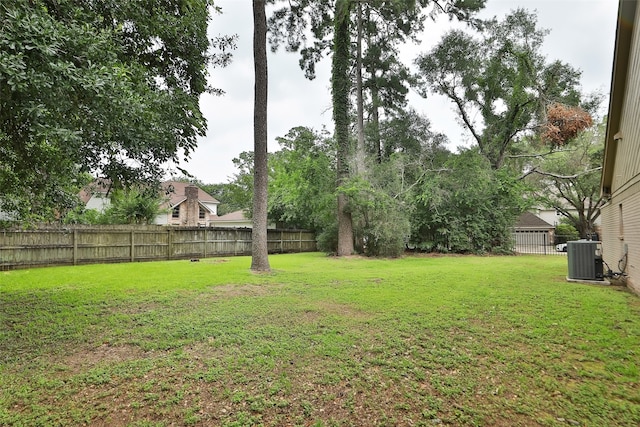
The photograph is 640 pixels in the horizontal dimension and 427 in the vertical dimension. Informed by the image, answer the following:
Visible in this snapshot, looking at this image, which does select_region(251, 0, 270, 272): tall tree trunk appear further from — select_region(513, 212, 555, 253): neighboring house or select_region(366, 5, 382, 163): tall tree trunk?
select_region(513, 212, 555, 253): neighboring house

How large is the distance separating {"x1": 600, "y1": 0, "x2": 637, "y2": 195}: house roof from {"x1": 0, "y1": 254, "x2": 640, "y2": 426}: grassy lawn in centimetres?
398

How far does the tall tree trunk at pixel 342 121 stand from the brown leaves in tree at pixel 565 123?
8.92m

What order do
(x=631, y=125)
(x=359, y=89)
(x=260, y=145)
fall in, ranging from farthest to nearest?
(x=359, y=89)
(x=260, y=145)
(x=631, y=125)

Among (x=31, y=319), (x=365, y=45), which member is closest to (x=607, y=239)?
(x=31, y=319)

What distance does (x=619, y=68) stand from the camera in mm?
6637

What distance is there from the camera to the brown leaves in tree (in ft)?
46.2

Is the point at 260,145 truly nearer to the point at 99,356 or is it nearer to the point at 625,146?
the point at 99,356

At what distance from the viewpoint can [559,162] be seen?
70.4 feet

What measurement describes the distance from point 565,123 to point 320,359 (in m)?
16.1

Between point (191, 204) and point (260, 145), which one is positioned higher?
point (260, 145)

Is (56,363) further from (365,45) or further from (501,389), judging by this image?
(365,45)

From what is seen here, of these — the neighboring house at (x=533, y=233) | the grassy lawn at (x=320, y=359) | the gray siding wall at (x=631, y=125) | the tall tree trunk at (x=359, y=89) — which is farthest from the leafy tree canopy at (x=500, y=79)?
the grassy lawn at (x=320, y=359)

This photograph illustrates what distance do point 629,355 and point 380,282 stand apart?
4801mm

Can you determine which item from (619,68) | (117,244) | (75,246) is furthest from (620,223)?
(75,246)
